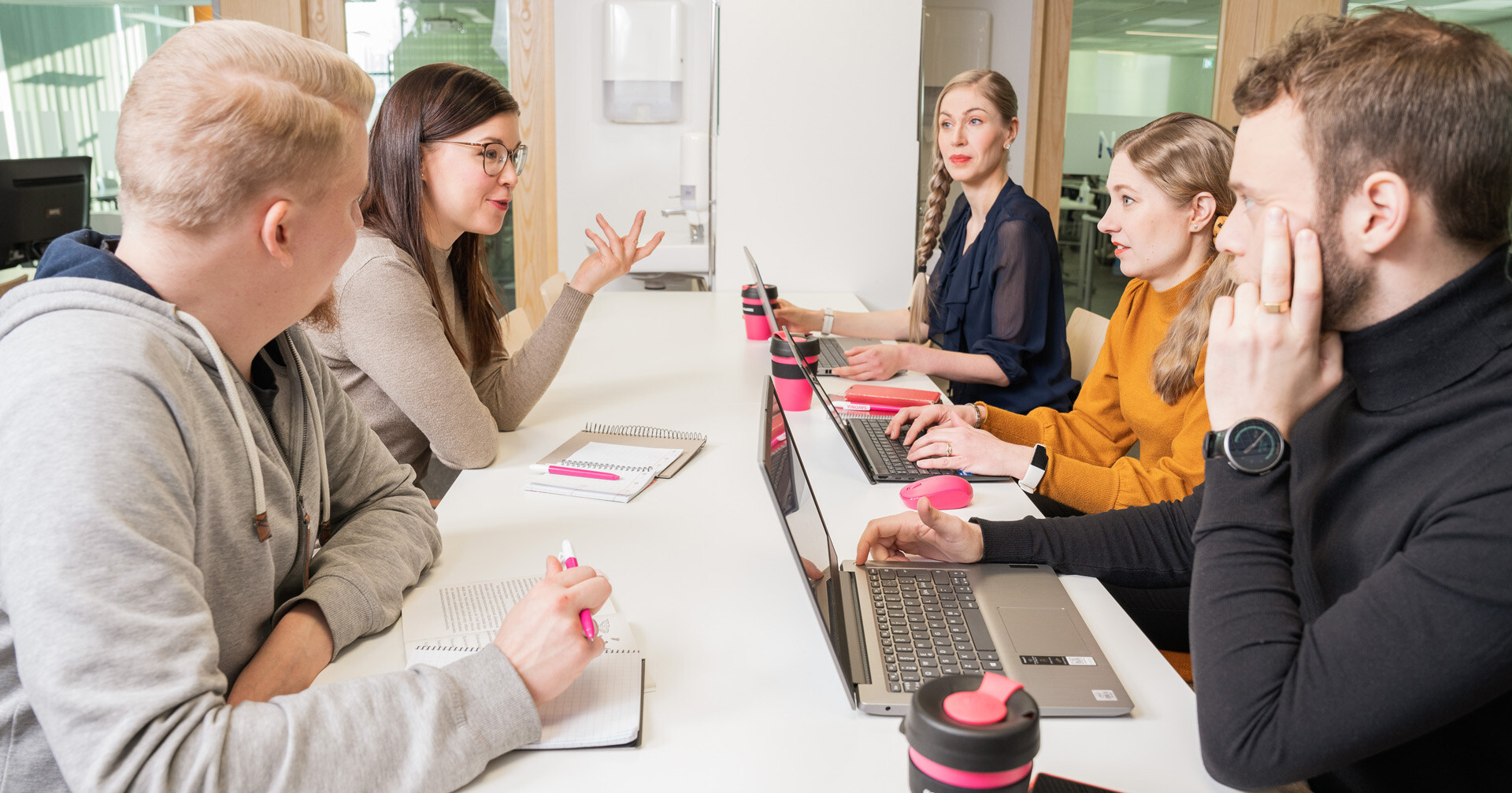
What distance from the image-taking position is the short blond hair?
828mm

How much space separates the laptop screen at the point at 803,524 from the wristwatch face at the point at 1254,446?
40 centimetres

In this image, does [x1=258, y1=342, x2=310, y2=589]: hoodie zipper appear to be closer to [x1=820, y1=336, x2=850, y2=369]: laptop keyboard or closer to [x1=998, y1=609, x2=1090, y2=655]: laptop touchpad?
[x1=998, y1=609, x2=1090, y2=655]: laptop touchpad

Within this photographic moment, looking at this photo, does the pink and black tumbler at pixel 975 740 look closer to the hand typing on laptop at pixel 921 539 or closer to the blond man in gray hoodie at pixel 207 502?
the blond man in gray hoodie at pixel 207 502

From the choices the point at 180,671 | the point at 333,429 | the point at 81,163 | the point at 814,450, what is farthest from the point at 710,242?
the point at 180,671

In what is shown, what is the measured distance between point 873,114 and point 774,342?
1696 millimetres

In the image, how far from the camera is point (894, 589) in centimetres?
116

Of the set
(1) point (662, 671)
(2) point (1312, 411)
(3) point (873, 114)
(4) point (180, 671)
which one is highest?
(3) point (873, 114)

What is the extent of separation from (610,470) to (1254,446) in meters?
0.97

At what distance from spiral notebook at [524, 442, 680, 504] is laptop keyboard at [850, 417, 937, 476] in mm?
352

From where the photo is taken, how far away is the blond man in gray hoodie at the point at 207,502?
2.28 feet

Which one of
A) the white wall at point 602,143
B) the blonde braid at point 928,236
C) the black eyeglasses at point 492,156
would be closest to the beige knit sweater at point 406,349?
the black eyeglasses at point 492,156

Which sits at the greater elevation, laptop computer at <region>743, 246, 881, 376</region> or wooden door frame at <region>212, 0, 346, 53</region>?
wooden door frame at <region>212, 0, 346, 53</region>

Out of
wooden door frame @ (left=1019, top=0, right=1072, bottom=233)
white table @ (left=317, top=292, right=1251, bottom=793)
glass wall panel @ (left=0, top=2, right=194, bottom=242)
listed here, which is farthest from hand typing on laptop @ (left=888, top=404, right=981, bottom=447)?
glass wall panel @ (left=0, top=2, right=194, bottom=242)

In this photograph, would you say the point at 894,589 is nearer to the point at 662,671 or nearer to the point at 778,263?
the point at 662,671
